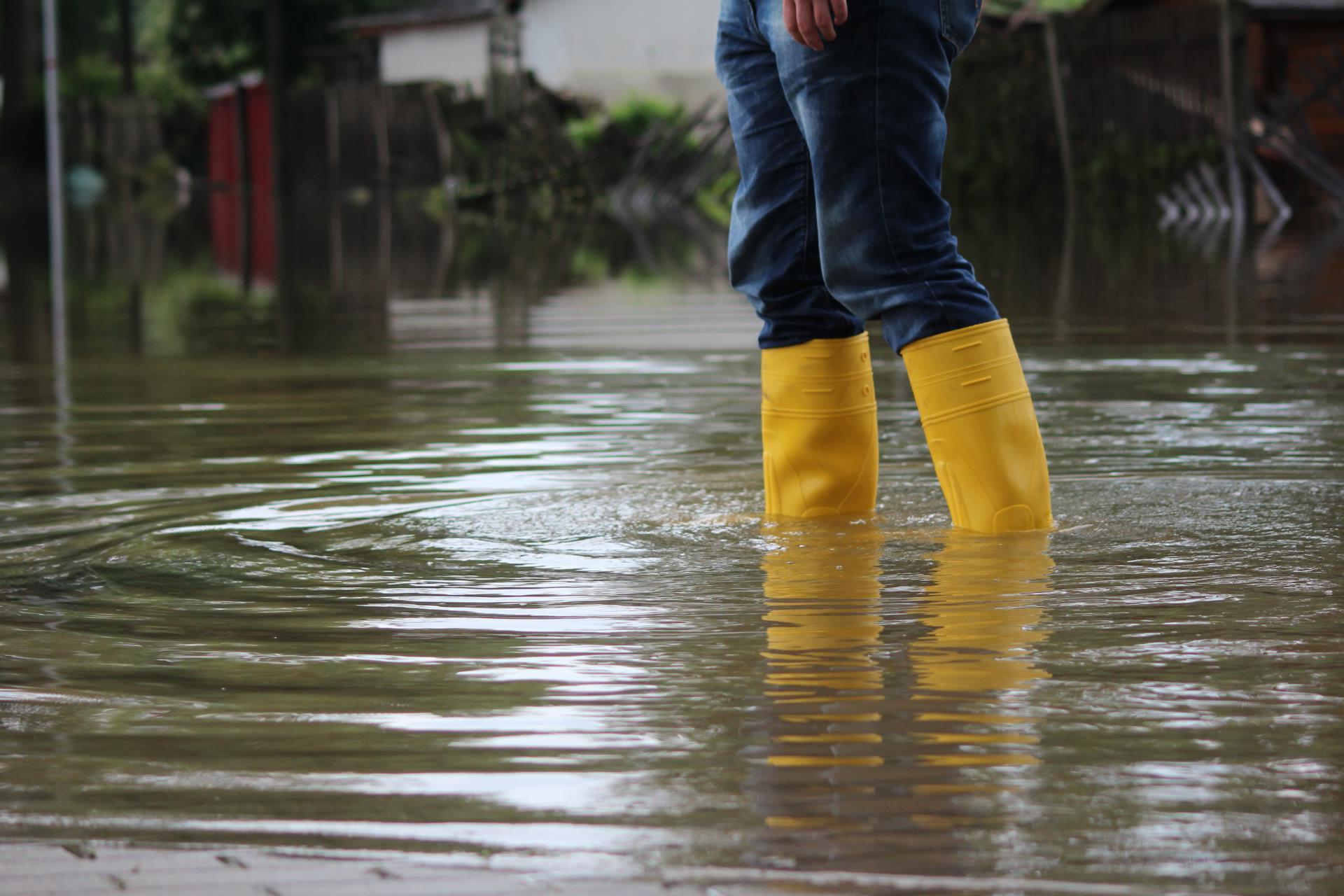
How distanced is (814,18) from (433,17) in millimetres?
31550

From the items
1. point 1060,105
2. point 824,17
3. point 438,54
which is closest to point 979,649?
point 824,17

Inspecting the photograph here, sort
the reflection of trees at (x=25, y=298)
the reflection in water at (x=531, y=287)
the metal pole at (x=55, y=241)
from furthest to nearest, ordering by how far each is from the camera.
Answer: the metal pole at (x=55, y=241) < the reflection in water at (x=531, y=287) < the reflection of trees at (x=25, y=298)

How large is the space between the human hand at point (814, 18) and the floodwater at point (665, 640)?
0.70 m

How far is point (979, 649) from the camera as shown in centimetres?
192

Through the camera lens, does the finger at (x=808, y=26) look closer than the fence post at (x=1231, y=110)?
Yes

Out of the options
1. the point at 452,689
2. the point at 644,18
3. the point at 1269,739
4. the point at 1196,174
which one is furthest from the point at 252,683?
Answer: the point at 644,18

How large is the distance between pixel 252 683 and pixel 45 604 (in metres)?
0.53

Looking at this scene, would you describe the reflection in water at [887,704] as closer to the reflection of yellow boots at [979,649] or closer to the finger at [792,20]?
the reflection of yellow boots at [979,649]

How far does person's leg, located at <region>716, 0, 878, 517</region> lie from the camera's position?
290 centimetres

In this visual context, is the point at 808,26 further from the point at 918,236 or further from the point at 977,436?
the point at 977,436

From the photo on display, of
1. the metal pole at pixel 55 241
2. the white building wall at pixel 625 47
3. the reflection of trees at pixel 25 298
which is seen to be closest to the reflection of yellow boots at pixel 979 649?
the metal pole at pixel 55 241

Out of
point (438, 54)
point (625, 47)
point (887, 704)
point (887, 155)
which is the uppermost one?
point (438, 54)

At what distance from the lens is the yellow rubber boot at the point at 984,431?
2641mm

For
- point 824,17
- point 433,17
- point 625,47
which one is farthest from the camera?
point 433,17
